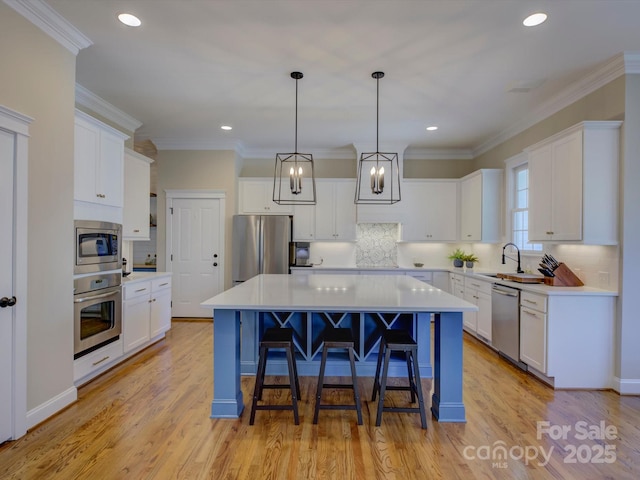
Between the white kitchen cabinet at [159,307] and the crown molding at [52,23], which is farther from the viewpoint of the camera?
the white kitchen cabinet at [159,307]

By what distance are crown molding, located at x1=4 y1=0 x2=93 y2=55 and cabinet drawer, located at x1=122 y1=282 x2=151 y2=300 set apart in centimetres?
221

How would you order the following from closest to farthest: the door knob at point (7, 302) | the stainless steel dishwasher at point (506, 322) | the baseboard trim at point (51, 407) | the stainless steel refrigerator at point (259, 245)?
the door knob at point (7, 302), the baseboard trim at point (51, 407), the stainless steel dishwasher at point (506, 322), the stainless steel refrigerator at point (259, 245)

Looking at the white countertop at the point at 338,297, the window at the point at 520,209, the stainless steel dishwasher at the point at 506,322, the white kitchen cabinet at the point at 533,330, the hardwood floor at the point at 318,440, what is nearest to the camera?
the hardwood floor at the point at 318,440

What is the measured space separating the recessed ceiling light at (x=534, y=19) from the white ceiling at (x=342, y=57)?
46mm

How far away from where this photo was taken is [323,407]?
2.34 m

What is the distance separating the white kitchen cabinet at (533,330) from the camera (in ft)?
10.0

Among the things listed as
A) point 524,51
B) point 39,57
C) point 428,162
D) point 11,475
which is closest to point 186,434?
point 11,475

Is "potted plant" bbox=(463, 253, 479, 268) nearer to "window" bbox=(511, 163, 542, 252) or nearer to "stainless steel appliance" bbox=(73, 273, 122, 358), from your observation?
"window" bbox=(511, 163, 542, 252)

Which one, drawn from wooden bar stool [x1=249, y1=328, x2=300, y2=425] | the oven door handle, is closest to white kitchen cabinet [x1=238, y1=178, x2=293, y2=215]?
the oven door handle

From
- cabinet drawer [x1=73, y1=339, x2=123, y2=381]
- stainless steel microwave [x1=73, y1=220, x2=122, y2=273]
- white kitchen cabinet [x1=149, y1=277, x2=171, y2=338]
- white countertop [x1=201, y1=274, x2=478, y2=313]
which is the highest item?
stainless steel microwave [x1=73, y1=220, x2=122, y2=273]

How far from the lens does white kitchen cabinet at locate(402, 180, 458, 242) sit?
18.7 feet

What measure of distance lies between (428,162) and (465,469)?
16.4 feet

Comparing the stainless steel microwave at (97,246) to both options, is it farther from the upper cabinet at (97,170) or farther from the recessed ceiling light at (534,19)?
the recessed ceiling light at (534,19)

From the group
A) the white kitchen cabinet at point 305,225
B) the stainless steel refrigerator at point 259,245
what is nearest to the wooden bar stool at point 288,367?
the stainless steel refrigerator at point 259,245
